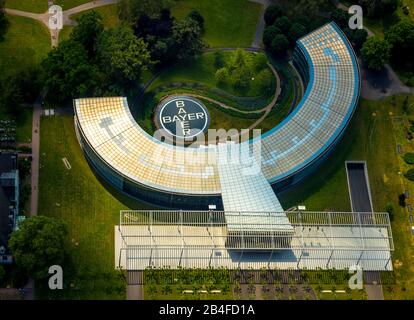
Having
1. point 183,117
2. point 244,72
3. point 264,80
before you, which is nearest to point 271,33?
point 264,80

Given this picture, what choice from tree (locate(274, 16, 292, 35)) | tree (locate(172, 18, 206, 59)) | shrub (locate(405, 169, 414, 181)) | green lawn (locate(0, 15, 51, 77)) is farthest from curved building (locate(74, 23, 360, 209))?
tree (locate(172, 18, 206, 59))

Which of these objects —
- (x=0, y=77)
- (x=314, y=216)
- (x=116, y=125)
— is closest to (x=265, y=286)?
(x=314, y=216)

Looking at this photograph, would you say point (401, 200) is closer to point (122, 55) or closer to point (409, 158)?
point (409, 158)

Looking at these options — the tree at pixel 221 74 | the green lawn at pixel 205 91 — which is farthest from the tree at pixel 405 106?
the tree at pixel 221 74

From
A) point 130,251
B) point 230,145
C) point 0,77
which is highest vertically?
point 0,77

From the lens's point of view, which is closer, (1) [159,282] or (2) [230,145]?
(1) [159,282]

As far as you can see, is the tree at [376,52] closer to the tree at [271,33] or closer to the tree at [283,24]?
the tree at [283,24]

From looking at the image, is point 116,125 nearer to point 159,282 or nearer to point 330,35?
point 159,282
